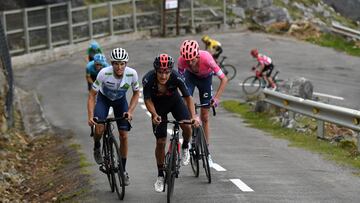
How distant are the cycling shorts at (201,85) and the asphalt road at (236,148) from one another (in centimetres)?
116

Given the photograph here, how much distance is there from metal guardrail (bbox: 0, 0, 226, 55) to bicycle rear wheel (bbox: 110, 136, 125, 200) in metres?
23.6

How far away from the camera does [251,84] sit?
27141 millimetres

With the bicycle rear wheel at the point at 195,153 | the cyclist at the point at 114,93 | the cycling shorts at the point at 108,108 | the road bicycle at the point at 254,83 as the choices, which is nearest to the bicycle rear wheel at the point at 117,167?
the cyclist at the point at 114,93

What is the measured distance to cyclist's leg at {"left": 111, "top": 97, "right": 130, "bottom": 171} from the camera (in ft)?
37.0

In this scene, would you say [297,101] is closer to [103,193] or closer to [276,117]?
[276,117]

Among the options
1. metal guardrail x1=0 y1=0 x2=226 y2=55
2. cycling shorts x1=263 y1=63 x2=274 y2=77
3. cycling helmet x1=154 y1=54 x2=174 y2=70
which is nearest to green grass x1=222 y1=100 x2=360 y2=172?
cycling helmet x1=154 y1=54 x2=174 y2=70

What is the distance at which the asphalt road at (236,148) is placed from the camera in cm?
1110

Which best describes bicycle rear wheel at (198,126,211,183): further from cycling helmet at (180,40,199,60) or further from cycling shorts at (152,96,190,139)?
cycling helmet at (180,40,199,60)

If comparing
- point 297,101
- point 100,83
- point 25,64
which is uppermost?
point 100,83

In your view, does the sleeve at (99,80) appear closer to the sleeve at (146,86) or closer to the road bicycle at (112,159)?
the road bicycle at (112,159)

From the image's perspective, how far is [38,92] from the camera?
89.1ft

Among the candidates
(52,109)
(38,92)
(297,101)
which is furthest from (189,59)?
(38,92)

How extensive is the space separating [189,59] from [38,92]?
16609 millimetres

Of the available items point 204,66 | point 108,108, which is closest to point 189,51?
point 108,108
